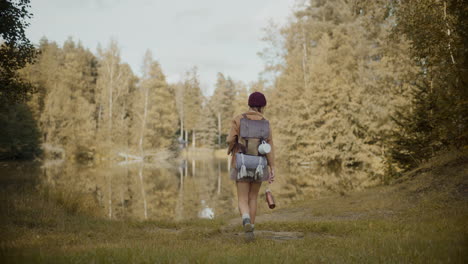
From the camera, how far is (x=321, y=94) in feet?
100

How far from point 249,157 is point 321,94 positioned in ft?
83.8

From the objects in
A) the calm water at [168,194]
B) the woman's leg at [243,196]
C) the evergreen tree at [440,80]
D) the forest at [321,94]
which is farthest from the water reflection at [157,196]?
the evergreen tree at [440,80]

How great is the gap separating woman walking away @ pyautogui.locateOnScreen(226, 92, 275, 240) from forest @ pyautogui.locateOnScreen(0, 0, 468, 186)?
18.5 ft

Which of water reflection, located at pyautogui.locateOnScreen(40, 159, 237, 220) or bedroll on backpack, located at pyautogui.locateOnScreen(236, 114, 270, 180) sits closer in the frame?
bedroll on backpack, located at pyautogui.locateOnScreen(236, 114, 270, 180)

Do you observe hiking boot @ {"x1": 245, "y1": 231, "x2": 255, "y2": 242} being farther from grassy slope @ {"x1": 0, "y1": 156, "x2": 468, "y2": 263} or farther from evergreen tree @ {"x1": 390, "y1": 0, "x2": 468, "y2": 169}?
evergreen tree @ {"x1": 390, "y1": 0, "x2": 468, "y2": 169}

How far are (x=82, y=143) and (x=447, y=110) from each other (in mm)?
39489

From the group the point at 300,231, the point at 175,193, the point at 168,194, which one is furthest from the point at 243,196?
the point at 175,193

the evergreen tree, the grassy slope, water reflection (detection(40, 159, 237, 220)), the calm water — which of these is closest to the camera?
the grassy slope

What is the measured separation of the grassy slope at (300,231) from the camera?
14.1ft

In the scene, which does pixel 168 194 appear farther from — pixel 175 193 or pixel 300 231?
pixel 300 231

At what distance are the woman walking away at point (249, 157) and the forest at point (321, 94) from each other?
5628mm

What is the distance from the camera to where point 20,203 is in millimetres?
8977

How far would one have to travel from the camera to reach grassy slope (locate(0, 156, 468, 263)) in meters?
4.31

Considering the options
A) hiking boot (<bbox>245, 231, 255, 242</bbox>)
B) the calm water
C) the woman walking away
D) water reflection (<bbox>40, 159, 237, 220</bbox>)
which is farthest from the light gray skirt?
water reflection (<bbox>40, 159, 237, 220</bbox>)
